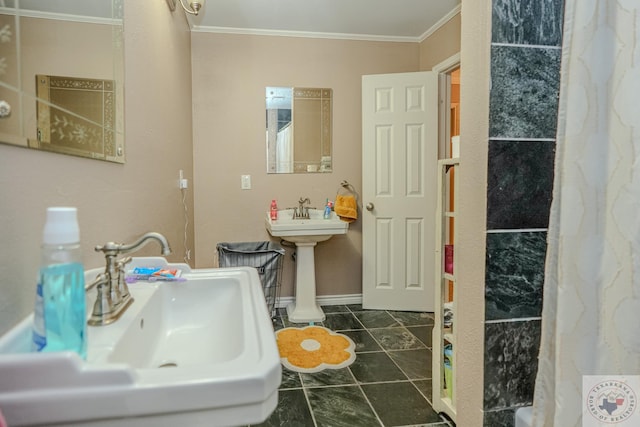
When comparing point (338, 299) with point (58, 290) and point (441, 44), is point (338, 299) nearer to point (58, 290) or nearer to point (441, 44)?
point (441, 44)

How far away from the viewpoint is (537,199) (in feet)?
4.02

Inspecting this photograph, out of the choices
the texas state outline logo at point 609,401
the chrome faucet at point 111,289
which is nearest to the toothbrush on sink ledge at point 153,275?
the chrome faucet at point 111,289

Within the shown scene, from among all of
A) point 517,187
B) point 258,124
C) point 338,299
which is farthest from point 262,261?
point 517,187

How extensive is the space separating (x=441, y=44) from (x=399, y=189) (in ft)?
3.92

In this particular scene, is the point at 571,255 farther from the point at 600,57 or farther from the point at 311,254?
the point at 311,254

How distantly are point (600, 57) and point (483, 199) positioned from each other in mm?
491

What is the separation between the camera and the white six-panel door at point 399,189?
301 centimetres

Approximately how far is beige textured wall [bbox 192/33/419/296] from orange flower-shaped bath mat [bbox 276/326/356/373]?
0.64 metres

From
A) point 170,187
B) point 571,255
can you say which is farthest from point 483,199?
point 170,187

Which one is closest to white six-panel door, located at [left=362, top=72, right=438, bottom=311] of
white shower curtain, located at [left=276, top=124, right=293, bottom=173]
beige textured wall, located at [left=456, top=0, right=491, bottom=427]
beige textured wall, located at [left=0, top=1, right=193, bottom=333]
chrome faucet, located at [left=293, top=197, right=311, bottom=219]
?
chrome faucet, located at [left=293, top=197, right=311, bottom=219]

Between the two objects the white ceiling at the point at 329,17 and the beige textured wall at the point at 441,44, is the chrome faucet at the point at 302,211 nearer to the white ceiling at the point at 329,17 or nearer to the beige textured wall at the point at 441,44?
the white ceiling at the point at 329,17

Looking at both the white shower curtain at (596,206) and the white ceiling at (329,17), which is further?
the white ceiling at (329,17)

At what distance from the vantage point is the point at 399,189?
308 cm

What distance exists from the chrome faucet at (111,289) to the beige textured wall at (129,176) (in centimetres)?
11
